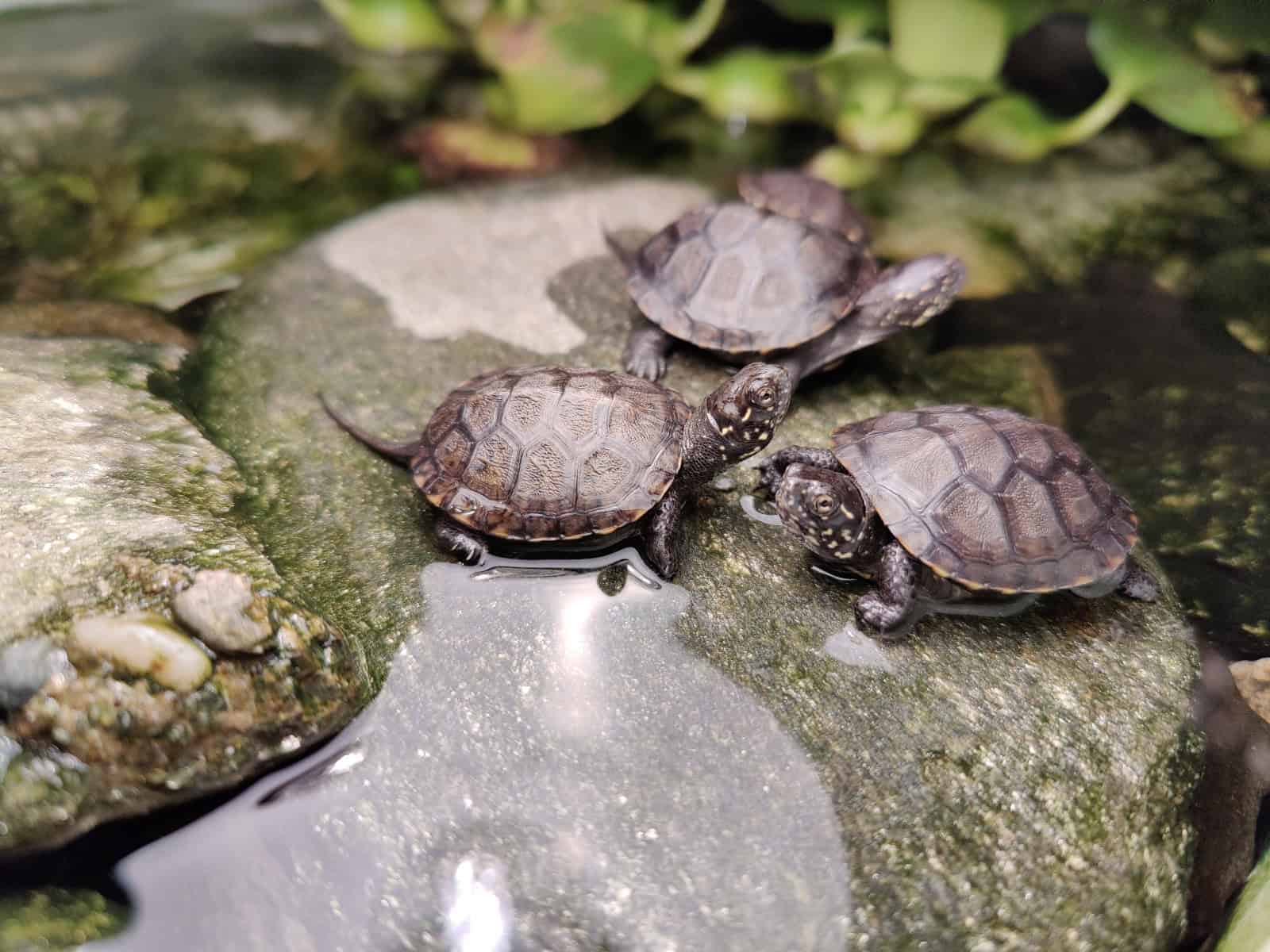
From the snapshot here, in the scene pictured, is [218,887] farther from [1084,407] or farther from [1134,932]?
[1084,407]

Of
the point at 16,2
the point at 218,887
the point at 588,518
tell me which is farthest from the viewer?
the point at 16,2

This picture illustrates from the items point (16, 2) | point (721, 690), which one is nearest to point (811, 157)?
point (721, 690)

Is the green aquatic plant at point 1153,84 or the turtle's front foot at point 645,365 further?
the green aquatic plant at point 1153,84

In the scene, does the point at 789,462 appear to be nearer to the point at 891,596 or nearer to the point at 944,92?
the point at 891,596

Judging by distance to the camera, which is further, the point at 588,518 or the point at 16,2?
the point at 16,2

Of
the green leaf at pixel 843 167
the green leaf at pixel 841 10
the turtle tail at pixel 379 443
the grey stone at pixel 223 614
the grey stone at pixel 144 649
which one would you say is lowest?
the turtle tail at pixel 379 443

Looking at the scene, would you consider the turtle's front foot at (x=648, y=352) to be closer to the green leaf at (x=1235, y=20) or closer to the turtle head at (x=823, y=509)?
the turtle head at (x=823, y=509)

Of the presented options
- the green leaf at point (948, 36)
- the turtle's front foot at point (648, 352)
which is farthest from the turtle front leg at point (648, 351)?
the green leaf at point (948, 36)
